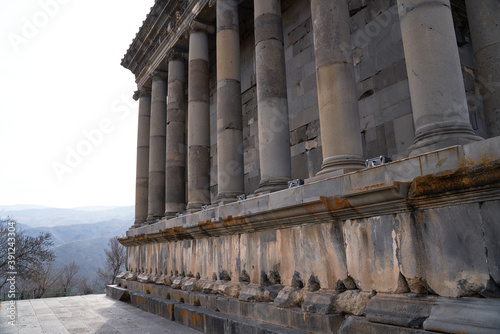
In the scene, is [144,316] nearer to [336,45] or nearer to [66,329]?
[66,329]

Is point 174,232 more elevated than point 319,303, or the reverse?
point 174,232

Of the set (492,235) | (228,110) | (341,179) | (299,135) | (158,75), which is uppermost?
(158,75)

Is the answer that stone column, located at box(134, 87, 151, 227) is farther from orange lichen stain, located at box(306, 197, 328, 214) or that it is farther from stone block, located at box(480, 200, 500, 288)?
stone block, located at box(480, 200, 500, 288)

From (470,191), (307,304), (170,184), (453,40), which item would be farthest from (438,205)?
(170,184)

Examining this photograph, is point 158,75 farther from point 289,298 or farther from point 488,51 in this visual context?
point 289,298

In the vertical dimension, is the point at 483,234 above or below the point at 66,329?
above

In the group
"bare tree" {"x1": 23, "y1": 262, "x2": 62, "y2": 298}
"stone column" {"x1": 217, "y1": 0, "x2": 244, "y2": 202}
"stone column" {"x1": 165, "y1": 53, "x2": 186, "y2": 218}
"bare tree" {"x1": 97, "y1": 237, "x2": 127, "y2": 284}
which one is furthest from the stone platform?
"bare tree" {"x1": 97, "y1": 237, "x2": 127, "y2": 284}

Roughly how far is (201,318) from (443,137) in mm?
6473

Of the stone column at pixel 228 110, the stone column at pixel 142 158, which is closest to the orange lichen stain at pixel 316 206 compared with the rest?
the stone column at pixel 228 110

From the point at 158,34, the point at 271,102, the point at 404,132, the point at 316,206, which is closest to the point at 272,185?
the point at 271,102

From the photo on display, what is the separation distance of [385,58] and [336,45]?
2.47 m

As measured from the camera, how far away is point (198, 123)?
44.6ft

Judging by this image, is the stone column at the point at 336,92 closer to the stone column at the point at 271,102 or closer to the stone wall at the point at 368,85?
the stone column at the point at 271,102

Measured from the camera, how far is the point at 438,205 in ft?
14.4
